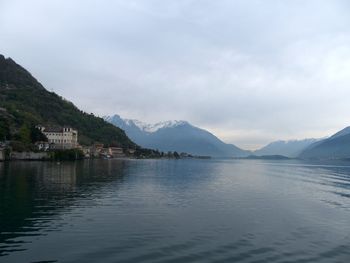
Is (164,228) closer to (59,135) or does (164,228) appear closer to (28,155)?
(28,155)

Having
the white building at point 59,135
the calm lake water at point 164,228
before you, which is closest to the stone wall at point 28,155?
the white building at point 59,135

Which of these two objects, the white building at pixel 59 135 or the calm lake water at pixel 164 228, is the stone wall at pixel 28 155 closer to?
the white building at pixel 59 135

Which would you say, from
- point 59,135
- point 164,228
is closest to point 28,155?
point 59,135

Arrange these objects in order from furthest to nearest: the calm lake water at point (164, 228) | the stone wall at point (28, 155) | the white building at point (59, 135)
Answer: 1. the white building at point (59, 135)
2. the stone wall at point (28, 155)
3. the calm lake water at point (164, 228)

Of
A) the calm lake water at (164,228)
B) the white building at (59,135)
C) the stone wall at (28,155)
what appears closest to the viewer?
the calm lake water at (164,228)

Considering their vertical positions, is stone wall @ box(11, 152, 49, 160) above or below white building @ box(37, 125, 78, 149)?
below

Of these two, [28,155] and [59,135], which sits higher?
[59,135]

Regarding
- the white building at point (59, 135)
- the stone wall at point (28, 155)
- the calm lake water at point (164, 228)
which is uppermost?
the white building at point (59, 135)

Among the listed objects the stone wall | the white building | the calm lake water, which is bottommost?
the calm lake water

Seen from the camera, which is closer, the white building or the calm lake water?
the calm lake water

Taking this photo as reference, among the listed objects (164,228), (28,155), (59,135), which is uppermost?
(59,135)

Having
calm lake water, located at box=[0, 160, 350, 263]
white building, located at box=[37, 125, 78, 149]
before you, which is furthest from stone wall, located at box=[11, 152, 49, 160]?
calm lake water, located at box=[0, 160, 350, 263]

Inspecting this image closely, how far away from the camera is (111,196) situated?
145 feet

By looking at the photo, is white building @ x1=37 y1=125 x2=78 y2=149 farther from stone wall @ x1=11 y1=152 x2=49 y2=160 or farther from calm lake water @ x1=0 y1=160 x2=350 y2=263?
calm lake water @ x1=0 y1=160 x2=350 y2=263
